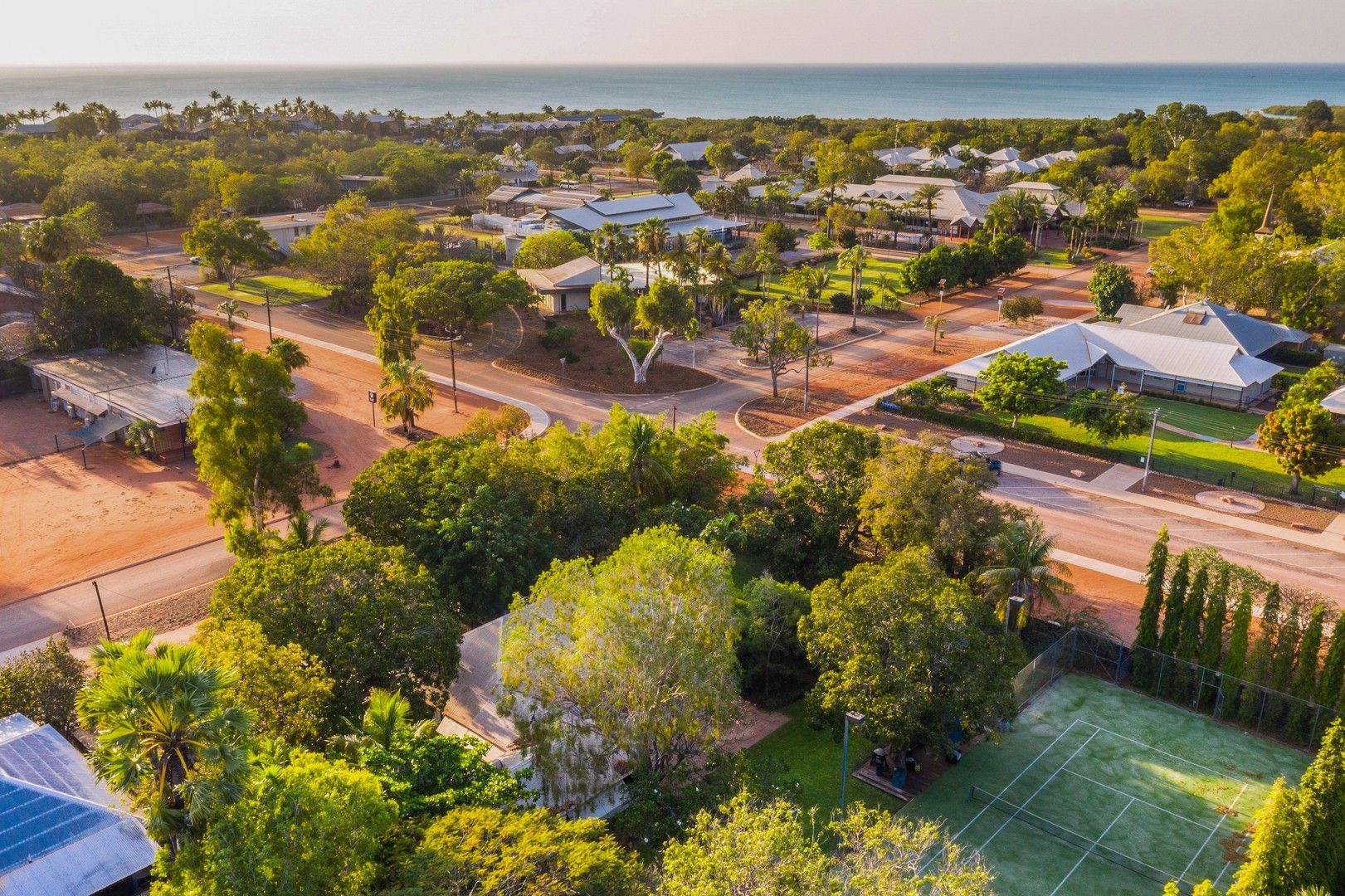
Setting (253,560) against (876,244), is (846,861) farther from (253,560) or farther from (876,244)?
(876,244)

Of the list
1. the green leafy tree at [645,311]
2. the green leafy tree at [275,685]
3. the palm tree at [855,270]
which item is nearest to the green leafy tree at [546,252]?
the green leafy tree at [645,311]

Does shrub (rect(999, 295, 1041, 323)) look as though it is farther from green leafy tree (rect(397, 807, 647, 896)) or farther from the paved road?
green leafy tree (rect(397, 807, 647, 896))

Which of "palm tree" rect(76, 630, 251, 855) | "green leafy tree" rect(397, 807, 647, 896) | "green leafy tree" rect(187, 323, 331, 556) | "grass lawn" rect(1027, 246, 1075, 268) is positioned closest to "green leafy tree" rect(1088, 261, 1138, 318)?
"grass lawn" rect(1027, 246, 1075, 268)

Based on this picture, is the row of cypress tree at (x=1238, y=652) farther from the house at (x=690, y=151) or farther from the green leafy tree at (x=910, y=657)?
the house at (x=690, y=151)

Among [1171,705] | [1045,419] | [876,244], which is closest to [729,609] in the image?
[1171,705]

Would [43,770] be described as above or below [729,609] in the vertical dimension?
below

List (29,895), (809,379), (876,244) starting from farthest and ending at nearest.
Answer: (876,244)
(809,379)
(29,895)
